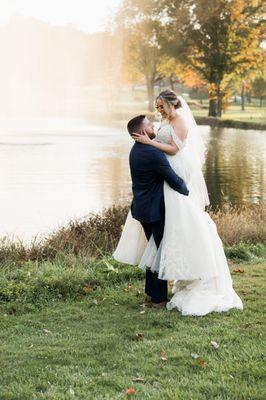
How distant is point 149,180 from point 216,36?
4991cm

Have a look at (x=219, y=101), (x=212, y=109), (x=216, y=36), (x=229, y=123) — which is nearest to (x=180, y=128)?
(x=229, y=123)

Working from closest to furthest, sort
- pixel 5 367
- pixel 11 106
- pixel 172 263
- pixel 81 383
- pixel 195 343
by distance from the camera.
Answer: pixel 81 383, pixel 5 367, pixel 195 343, pixel 172 263, pixel 11 106

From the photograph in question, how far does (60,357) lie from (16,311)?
184 centimetres

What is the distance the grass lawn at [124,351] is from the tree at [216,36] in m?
49.0

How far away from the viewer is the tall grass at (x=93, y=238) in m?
10.6

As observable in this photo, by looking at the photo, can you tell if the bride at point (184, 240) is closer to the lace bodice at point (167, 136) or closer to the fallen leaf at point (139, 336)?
the lace bodice at point (167, 136)

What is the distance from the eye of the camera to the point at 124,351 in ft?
19.3

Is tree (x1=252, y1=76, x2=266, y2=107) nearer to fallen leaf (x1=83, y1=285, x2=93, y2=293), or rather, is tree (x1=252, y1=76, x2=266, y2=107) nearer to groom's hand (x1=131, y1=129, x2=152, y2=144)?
fallen leaf (x1=83, y1=285, x2=93, y2=293)

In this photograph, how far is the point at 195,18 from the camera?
56062mm

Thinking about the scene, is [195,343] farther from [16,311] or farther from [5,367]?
[16,311]

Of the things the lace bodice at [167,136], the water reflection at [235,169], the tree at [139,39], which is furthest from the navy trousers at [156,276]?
the tree at [139,39]

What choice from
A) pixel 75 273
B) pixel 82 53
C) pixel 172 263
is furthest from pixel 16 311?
pixel 82 53

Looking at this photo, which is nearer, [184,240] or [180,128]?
[184,240]

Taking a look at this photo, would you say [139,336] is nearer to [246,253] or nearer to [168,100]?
[168,100]
